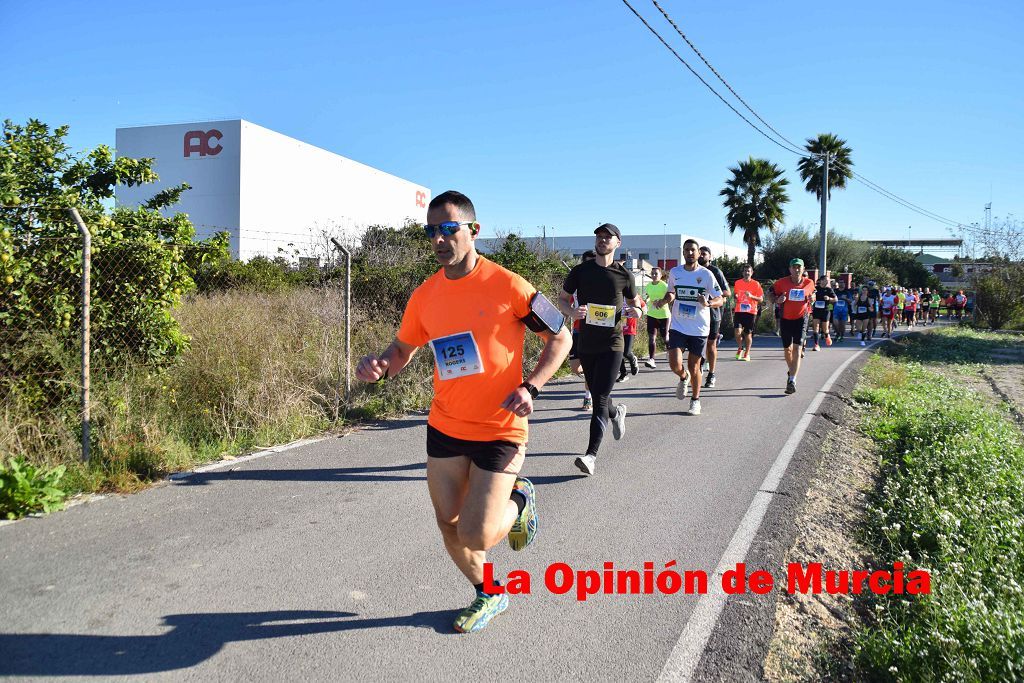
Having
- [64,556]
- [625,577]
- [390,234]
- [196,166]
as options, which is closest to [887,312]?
[390,234]

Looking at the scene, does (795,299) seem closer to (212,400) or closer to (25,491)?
(212,400)

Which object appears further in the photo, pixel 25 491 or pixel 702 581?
pixel 25 491

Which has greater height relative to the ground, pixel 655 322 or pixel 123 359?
pixel 655 322

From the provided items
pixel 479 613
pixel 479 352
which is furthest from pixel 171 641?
pixel 479 352

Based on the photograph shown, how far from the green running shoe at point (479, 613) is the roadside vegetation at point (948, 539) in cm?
162

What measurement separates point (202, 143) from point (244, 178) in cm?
356

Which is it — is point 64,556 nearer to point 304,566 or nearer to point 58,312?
point 304,566

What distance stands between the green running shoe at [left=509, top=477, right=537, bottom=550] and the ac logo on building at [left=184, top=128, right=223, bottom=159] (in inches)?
1680

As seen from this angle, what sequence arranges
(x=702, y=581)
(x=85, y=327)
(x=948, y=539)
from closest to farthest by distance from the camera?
1. (x=702, y=581)
2. (x=948, y=539)
3. (x=85, y=327)

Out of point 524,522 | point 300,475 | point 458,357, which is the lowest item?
point 300,475

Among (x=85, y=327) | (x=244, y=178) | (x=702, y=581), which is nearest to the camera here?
(x=702, y=581)

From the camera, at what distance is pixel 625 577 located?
3.99 m

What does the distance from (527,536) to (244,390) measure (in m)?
4.92

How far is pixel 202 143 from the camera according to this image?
4172 cm
